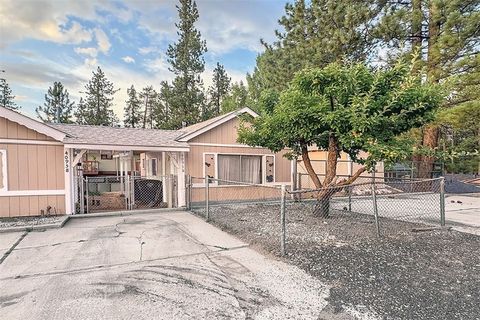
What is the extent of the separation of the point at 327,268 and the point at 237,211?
5.25 metres

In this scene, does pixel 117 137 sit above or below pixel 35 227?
above

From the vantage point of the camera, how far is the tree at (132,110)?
41.8 metres

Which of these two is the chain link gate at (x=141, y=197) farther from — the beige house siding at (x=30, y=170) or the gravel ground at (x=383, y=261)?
the gravel ground at (x=383, y=261)

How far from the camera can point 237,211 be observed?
30.8 ft

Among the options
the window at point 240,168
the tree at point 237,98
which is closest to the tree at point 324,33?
the window at point 240,168

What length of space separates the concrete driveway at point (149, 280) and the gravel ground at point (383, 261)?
45 cm

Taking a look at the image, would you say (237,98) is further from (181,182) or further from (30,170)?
(30,170)

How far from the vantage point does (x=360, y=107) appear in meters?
5.74

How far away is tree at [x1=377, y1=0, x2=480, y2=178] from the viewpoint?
1154 centimetres

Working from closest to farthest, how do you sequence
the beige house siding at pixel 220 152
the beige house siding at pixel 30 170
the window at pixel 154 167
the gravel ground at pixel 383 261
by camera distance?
the gravel ground at pixel 383 261, the beige house siding at pixel 30 170, the beige house siding at pixel 220 152, the window at pixel 154 167

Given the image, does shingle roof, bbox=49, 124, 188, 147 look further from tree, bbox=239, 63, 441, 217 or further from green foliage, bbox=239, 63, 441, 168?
A: green foliage, bbox=239, 63, 441, 168

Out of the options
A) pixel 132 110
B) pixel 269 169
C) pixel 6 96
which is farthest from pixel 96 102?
pixel 269 169

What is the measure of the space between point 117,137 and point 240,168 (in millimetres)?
4817

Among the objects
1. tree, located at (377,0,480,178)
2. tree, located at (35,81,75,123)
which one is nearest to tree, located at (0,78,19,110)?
tree, located at (35,81,75,123)
